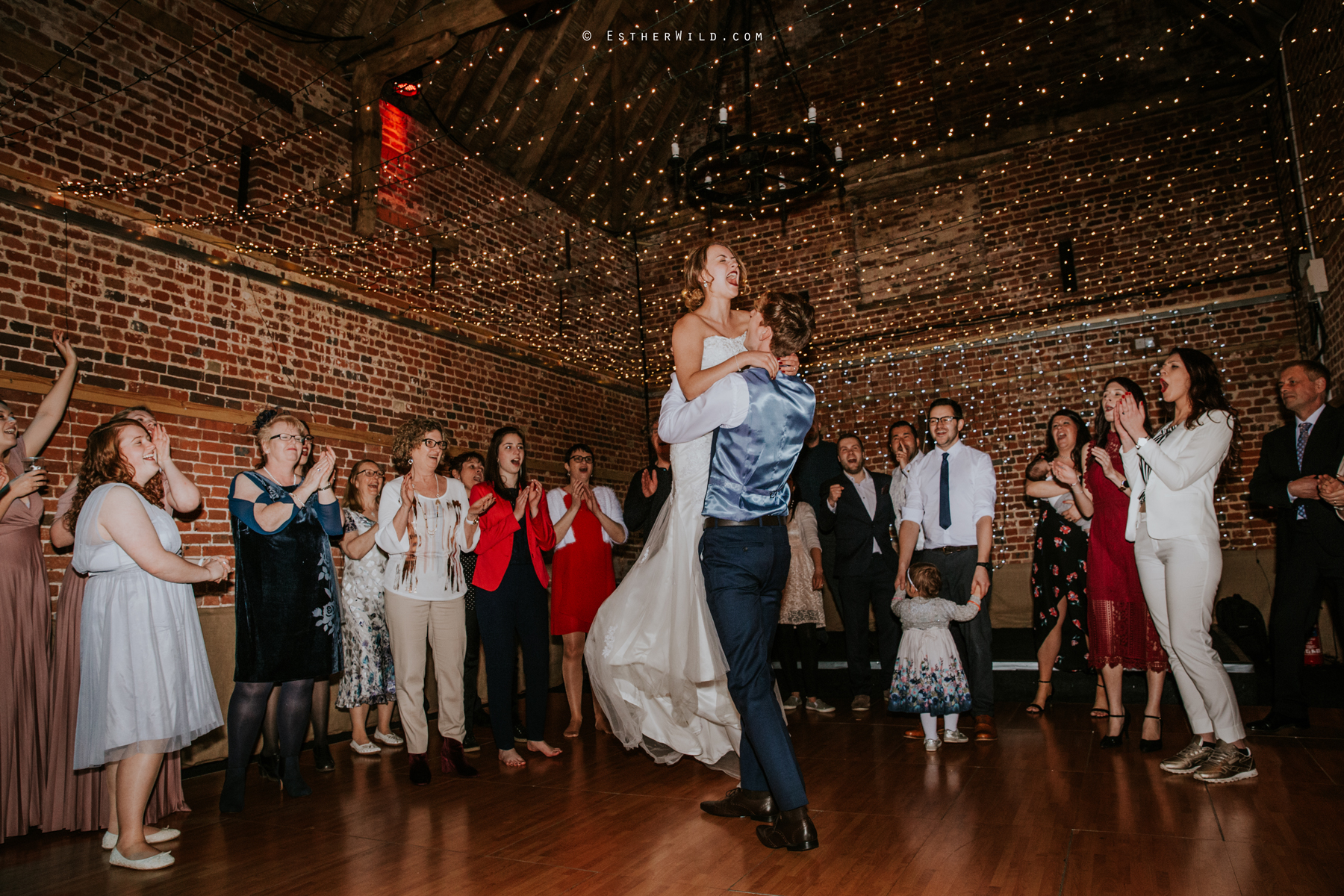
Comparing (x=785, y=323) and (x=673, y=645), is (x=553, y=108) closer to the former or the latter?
(x=785, y=323)

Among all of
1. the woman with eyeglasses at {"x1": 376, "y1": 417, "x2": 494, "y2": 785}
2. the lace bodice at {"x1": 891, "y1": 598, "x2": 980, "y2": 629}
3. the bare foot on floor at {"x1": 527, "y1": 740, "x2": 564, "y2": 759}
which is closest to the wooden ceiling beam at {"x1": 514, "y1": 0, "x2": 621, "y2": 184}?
the woman with eyeglasses at {"x1": 376, "y1": 417, "x2": 494, "y2": 785}

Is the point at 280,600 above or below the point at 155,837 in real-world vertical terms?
above

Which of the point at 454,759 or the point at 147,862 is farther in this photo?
the point at 454,759

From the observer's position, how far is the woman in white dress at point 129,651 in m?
2.66

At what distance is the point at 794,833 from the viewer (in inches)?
94.8

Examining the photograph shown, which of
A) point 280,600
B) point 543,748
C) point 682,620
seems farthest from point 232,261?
point 682,620

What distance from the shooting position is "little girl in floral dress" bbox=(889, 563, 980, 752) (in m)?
3.83

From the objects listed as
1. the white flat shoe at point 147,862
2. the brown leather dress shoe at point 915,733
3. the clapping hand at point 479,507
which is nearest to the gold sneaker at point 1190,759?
the brown leather dress shoe at point 915,733

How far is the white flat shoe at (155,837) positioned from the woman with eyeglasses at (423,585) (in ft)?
3.33

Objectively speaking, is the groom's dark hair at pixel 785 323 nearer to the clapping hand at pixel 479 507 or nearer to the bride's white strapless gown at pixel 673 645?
the bride's white strapless gown at pixel 673 645

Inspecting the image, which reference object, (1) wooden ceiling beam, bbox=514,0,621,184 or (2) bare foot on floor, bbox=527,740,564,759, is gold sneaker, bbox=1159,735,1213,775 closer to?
(2) bare foot on floor, bbox=527,740,564,759

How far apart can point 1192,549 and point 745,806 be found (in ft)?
6.51

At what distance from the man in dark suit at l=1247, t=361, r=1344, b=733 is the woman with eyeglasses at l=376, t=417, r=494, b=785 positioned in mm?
3871

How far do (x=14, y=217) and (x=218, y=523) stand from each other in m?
1.85
